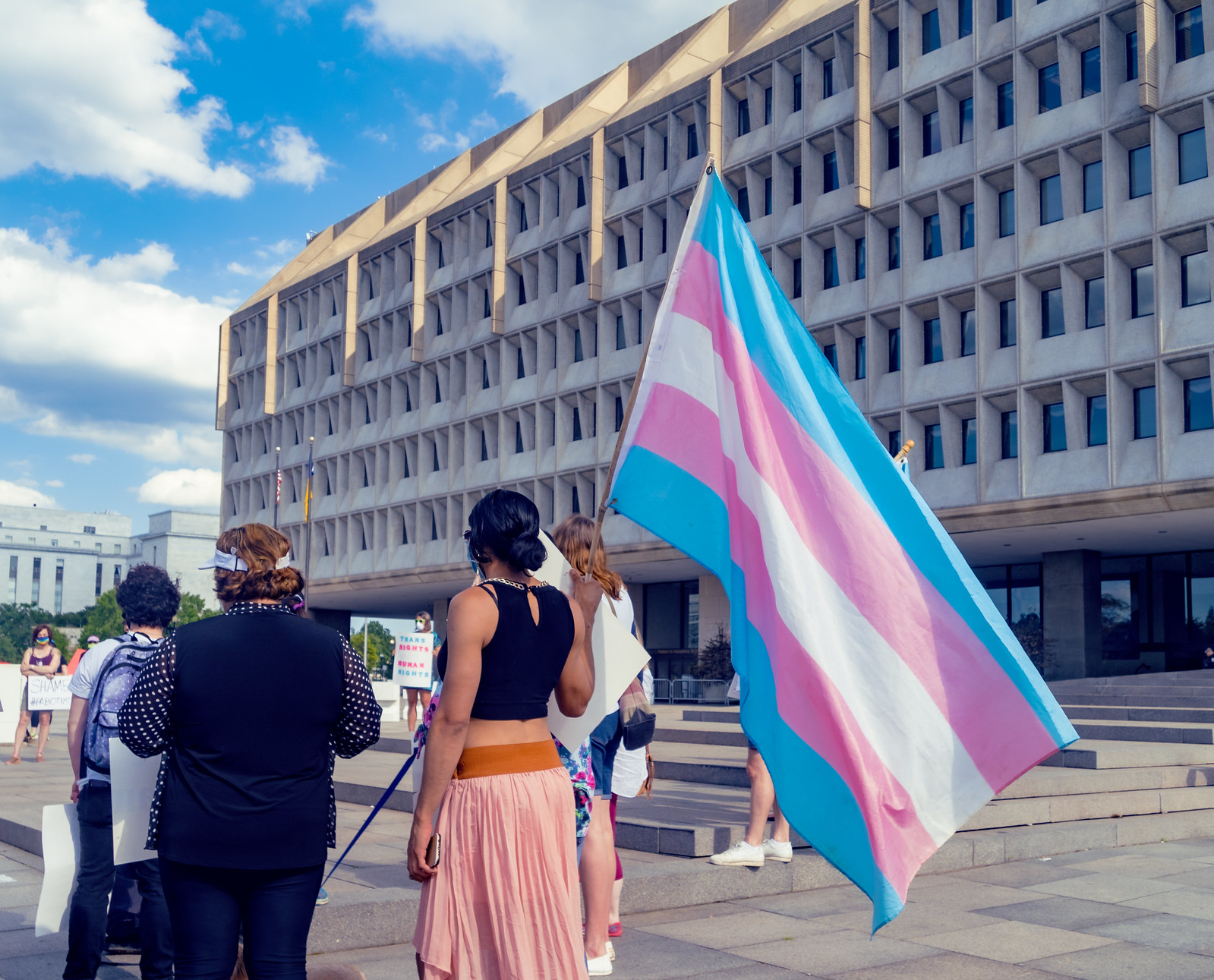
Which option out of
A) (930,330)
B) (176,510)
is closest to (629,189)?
(930,330)

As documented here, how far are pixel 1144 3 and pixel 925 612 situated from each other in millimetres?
28732

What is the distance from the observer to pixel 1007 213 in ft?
105

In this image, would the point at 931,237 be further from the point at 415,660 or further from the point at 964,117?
the point at 415,660

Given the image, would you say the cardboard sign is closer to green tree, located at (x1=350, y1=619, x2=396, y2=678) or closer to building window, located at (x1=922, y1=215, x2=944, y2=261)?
building window, located at (x1=922, y1=215, x2=944, y2=261)

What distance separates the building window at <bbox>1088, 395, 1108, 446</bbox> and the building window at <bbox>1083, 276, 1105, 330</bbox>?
5.75 feet

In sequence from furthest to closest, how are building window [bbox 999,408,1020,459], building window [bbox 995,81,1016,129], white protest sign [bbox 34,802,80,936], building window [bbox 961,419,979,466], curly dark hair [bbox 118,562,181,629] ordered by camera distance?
building window [bbox 961,419,979,466] → building window [bbox 995,81,1016,129] → building window [bbox 999,408,1020,459] → curly dark hair [bbox 118,562,181,629] → white protest sign [bbox 34,802,80,936]

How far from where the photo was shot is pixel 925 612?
4277 millimetres

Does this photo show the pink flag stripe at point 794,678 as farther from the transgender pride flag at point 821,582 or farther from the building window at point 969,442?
the building window at point 969,442

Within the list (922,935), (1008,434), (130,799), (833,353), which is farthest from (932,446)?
(130,799)

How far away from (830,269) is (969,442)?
7.14 m

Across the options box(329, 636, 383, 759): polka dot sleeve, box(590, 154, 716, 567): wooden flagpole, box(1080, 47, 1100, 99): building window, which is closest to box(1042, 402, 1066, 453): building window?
box(1080, 47, 1100, 99): building window

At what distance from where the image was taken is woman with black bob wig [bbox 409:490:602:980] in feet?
11.4

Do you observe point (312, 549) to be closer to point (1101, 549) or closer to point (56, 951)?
point (1101, 549)

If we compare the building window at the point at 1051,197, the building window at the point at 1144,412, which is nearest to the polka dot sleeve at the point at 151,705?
the building window at the point at 1144,412
